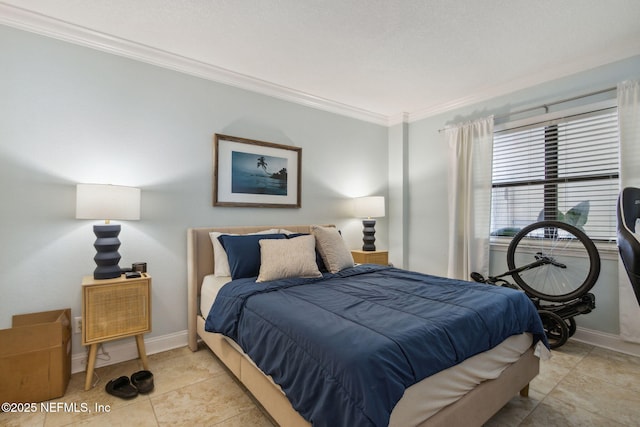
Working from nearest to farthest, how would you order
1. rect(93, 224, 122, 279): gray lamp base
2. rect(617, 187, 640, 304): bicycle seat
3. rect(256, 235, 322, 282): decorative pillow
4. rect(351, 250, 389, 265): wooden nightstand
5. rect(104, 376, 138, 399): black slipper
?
rect(617, 187, 640, 304): bicycle seat → rect(104, 376, 138, 399): black slipper → rect(93, 224, 122, 279): gray lamp base → rect(256, 235, 322, 282): decorative pillow → rect(351, 250, 389, 265): wooden nightstand

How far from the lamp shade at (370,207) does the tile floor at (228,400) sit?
85.4 inches

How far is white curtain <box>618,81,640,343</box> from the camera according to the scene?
2549mm

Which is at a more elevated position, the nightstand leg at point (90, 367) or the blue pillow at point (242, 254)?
the blue pillow at point (242, 254)

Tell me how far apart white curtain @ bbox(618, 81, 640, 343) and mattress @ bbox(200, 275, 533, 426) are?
1.37 meters

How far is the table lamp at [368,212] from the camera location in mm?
3879

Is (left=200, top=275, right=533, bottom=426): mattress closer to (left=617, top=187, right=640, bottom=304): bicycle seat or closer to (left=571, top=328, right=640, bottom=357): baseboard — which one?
(left=617, top=187, right=640, bottom=304): bicycle seat

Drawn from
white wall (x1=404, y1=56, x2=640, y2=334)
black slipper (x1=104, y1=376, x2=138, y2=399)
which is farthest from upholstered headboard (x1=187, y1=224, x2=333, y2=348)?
white wall (x1=404, y1=56, x2=640, y2=334)

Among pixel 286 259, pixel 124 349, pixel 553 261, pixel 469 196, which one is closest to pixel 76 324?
pixel 124 349

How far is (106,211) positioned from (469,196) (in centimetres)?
354

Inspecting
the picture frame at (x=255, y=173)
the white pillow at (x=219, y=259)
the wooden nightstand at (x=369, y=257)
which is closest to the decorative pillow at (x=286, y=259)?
the white pillow at (x=219, y=259)

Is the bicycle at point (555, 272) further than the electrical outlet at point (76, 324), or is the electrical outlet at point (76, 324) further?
the bicycle at point (555, 272)

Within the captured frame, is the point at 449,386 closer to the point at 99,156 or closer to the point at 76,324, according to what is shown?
the point at 76,324

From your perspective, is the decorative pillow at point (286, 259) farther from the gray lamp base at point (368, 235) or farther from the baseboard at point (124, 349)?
the gray lamp base at point (368, 235)

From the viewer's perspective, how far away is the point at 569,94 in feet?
9.73
